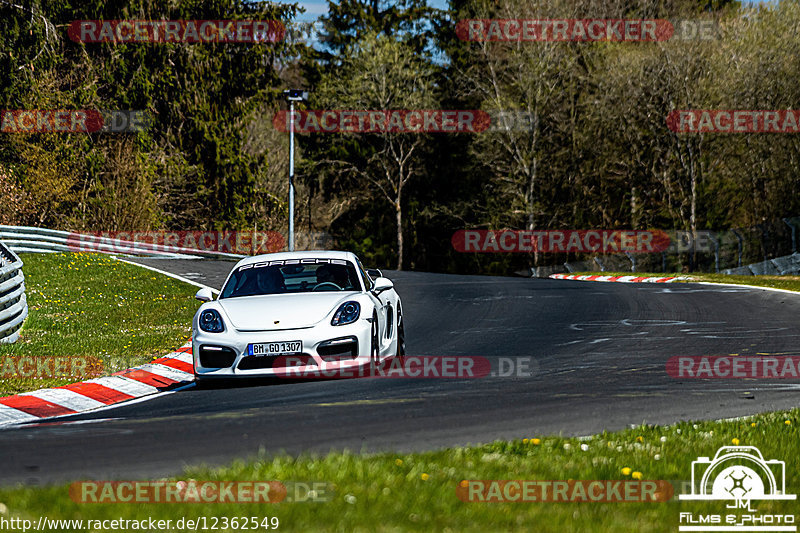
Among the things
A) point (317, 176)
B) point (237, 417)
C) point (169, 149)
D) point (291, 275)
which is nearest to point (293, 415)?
point (237, 417)

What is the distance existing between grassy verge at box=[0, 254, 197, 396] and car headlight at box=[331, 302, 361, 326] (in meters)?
3.31

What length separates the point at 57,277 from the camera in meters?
25.9

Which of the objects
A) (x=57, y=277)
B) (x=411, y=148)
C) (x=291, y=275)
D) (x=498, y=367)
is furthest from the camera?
(x=411, y=148)

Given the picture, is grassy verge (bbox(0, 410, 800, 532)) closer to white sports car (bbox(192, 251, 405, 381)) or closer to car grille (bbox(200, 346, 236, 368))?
white sports car (bbox(192, 251, 405, 381))

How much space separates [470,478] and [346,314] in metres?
5.08

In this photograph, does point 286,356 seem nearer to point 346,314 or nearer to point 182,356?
point 346,314

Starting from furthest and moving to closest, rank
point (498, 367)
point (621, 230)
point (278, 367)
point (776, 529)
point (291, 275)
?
point (621, 230), point (291, 275), point (498, 367), point (278, 367), point (776, 529)

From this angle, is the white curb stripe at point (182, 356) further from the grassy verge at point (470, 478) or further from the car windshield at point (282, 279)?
the grassy verge at point (470, 478)

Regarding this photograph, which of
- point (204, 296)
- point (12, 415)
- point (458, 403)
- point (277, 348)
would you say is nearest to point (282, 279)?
point (204, 296)

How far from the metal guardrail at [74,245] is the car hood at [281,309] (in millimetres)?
22101

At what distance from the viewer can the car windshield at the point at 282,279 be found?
12.1 meters

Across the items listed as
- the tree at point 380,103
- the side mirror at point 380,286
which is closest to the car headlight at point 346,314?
the side mirror at point 380,286

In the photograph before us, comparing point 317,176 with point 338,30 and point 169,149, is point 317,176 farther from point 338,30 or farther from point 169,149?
point 169,149

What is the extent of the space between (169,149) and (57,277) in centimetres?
2269
